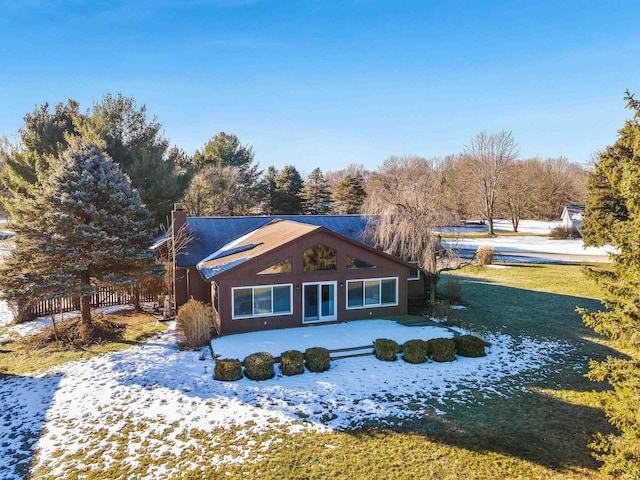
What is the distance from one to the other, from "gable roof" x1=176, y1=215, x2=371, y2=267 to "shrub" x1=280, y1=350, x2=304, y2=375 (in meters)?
7.84

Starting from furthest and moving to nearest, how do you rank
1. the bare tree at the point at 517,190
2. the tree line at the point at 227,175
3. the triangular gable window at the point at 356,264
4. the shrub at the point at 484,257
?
the bare tree at the point at 517,190
the shrub at the point at 484,257
the tree line at the point at 227,175
the triangular gable window at the point at 356,264

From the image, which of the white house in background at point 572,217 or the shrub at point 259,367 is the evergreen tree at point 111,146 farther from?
the white house in background at point 572,217

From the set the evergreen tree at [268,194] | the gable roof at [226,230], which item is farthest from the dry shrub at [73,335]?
the evergreen tree at [268,194]

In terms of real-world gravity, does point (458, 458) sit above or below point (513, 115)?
below

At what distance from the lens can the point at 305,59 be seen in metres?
21.8

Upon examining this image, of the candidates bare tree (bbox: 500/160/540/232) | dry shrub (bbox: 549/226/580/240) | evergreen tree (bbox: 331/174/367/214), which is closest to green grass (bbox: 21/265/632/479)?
evergreen tree (bbox: 331/174/367/214)

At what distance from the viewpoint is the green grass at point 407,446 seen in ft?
24.3

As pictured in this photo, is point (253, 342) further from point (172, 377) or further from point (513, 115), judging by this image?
point (513, 115)

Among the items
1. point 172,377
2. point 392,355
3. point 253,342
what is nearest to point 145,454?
point 172,377

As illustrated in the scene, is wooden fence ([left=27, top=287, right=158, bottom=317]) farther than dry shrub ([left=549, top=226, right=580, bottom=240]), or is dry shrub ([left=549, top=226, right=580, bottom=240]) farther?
dry shrub ([left=549, top=226, right=580, bottom=240])

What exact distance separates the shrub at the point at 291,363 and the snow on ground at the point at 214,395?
21cm

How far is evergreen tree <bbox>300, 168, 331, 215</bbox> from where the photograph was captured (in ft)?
160

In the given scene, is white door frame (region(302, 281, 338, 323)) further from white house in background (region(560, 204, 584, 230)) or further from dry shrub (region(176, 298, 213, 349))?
white house in background (region(560, 204, 584, 230))

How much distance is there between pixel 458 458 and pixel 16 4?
1981 centimetres
